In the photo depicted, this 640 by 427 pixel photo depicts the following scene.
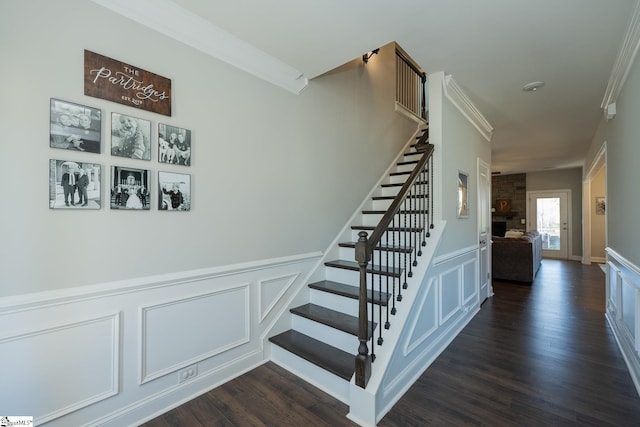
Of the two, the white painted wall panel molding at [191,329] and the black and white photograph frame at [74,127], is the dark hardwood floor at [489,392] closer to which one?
the white painted wall panel molding at [191,329]

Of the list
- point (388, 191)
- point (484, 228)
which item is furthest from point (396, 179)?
point (484, 228)

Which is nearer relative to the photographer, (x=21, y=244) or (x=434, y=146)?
(x=21, y=244)

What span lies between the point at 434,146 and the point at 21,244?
304cm

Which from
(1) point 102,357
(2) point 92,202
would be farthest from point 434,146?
(1) point 102,357

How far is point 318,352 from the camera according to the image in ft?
7.63

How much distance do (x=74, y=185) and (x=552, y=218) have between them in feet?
37.5

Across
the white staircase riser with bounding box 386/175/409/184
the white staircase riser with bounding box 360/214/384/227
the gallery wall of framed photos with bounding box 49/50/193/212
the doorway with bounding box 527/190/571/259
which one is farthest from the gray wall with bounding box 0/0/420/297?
the doorway with bounding box 527/190/571/259

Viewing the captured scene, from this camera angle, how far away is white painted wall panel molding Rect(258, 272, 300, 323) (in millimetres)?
2502

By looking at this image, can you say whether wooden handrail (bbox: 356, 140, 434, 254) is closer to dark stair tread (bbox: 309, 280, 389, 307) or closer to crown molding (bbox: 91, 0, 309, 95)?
dark stair tread (bbox: 309, 280, 389, 307)

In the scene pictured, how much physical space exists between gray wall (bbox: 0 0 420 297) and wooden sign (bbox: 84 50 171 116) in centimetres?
4

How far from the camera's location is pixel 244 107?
2.35 m

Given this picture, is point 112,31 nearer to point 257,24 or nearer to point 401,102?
point 257,24

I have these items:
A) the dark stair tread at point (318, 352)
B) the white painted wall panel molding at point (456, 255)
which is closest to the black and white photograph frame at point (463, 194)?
the white painted wall panel molding at point (456, 255)

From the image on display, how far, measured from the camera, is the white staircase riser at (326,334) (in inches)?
90.7
